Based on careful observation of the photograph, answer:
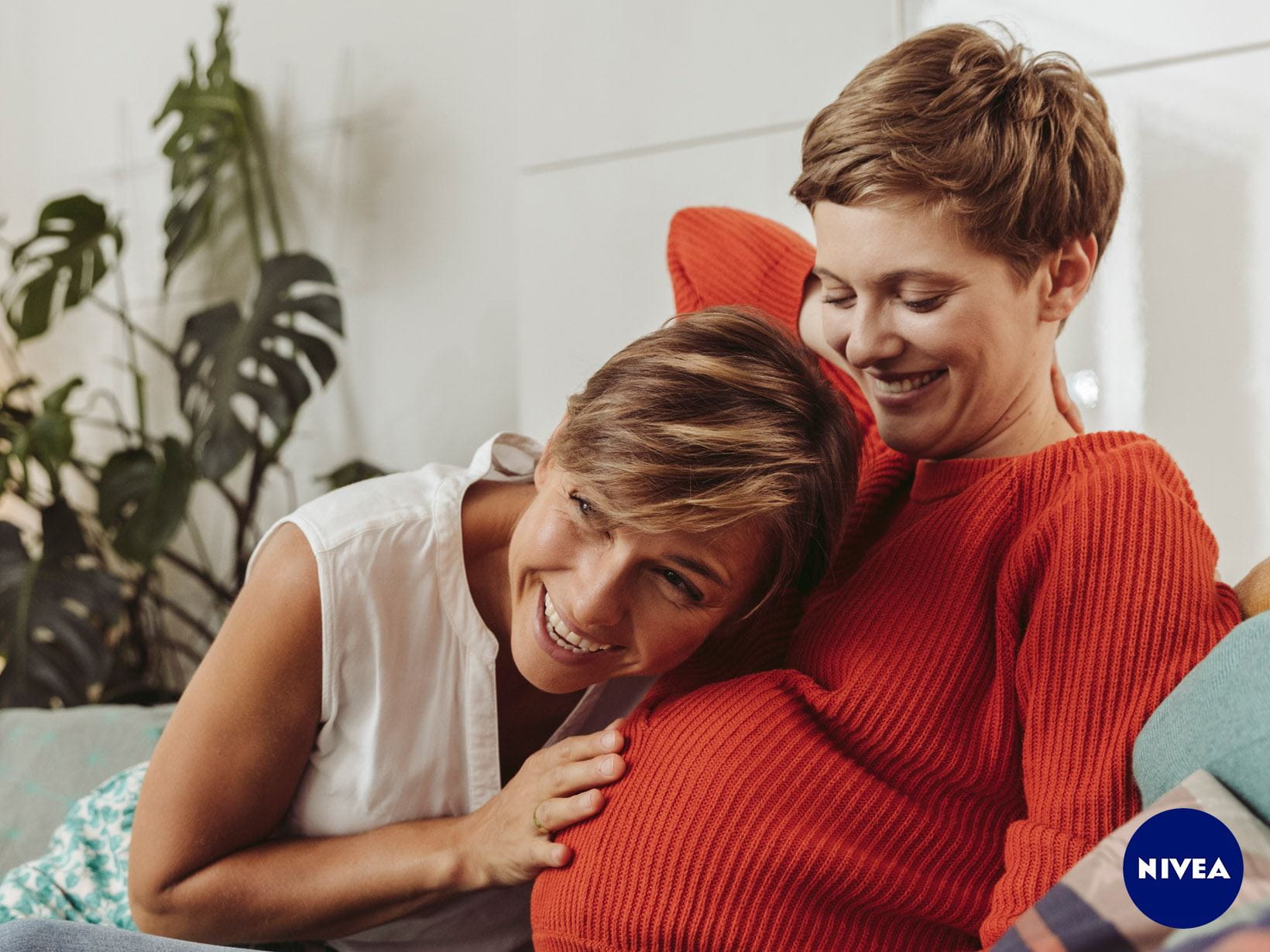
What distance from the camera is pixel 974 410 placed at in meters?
1.04

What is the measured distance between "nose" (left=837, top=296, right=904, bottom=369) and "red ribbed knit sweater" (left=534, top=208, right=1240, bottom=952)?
145 mm

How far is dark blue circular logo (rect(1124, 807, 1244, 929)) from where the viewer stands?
0.60 meters

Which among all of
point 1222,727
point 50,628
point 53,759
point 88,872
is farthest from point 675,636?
point 50,628

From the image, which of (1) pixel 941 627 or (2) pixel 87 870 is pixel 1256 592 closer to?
(1) pixel 941 627

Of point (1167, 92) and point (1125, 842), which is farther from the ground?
point (1167, 92)

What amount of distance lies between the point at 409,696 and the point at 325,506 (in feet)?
0.68

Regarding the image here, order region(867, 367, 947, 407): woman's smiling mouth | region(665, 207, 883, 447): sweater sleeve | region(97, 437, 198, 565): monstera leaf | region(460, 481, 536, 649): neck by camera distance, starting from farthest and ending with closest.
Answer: region(97, 437, 198, 565): monstera leaf → region(665, 207, 883, 447): sweater sleeve → region(460, 481, 536, 649): neck → region(867, 367, 947, 407): woman's smiling mouth

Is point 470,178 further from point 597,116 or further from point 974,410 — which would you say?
point 974,410

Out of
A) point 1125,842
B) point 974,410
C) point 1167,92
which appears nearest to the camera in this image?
point 1125,842

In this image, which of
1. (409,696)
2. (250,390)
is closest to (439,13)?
(250,390)

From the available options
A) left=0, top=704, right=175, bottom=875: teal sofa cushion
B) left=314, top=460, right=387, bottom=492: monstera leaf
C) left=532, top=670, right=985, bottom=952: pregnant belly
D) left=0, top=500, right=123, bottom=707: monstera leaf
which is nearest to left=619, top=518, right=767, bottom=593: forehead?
left=532, top=670, right=985, bottom=952: pregnant belly

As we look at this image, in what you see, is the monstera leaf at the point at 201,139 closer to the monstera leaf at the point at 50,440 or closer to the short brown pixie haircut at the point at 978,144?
the monstera leaf at the point at 50,440

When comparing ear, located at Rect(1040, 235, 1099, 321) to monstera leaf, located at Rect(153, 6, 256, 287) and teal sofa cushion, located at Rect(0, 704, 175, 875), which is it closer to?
teal sofa cushion, located at Rect(0, 704, 175, 875)

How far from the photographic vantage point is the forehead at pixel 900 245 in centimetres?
94
